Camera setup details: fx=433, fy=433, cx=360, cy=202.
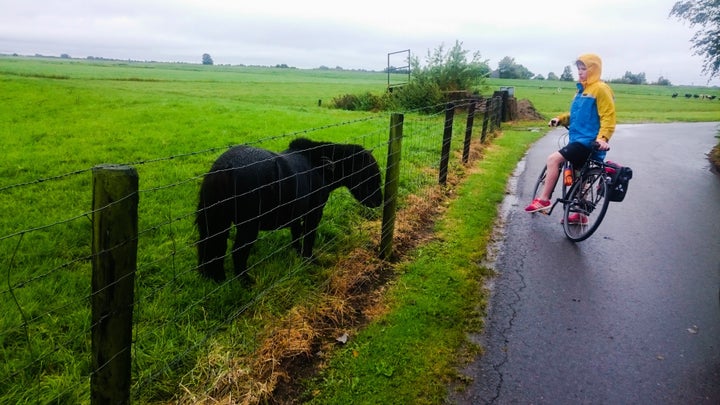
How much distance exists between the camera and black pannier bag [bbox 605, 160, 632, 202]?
5.45 meters

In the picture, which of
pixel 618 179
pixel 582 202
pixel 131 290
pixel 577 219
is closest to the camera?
pixel 131 290

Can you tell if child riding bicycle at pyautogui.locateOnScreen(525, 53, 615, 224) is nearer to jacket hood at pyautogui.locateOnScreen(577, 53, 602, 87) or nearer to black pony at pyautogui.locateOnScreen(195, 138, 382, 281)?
jacket hood at pyautogui.locateOnScreen(577, 53, 602, 87)

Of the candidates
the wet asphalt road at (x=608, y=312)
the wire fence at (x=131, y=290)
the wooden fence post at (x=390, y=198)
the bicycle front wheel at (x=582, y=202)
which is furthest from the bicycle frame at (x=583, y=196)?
the wooden fence post at (x=390, y=198)

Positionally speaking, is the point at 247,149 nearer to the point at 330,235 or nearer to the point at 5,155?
the point at 330,235

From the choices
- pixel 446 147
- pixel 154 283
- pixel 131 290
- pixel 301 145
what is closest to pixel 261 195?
pixel 301 145

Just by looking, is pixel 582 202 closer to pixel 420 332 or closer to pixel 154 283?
pixel 420 332

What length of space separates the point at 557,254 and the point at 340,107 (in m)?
21.5

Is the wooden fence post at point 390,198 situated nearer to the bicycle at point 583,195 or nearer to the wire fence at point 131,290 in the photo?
the wire fence at point 131,290

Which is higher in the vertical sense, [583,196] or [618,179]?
[618,179]

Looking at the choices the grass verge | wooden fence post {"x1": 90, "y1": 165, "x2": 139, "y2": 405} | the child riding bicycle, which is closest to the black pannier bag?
the child riding bicycle

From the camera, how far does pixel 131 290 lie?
1.98 m

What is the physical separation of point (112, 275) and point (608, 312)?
4063 mm

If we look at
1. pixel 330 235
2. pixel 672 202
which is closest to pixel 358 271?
pixel 330 235

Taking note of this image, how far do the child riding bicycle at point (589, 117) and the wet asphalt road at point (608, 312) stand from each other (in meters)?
0.87
